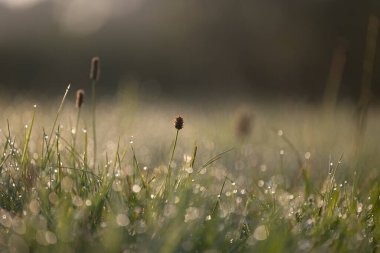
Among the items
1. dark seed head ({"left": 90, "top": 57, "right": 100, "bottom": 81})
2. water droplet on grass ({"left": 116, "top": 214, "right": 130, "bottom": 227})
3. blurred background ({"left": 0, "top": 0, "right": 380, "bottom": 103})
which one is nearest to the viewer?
water droplet on grass ({"left": 116, "top": 214, "right": 130, "bottom": 227})

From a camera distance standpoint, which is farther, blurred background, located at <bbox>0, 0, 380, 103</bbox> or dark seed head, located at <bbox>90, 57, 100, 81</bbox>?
blurred background, located at <bbox>0, 0, 380, 103</bbox>

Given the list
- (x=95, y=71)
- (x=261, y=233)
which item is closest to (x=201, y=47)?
(x=95, y=71)

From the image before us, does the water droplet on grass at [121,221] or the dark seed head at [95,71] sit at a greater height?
the dark seed head at [95,71]

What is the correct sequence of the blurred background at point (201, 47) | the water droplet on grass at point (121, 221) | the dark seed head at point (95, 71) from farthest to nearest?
the blurred background at point (201, 47), the dark seed head at point (95, 71), the water droplet on grass at point (121, 221)

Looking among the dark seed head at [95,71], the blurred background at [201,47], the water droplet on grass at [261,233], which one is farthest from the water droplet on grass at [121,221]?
the blurred background at [201,47]

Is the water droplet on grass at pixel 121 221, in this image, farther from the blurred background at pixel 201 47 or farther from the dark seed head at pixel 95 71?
the blurred background at pixel 201 47

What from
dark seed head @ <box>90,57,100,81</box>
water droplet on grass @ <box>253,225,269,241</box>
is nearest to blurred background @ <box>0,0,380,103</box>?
dark seed head @ <box>90,57,100,81</box>

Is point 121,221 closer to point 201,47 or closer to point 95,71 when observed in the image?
point 95,71

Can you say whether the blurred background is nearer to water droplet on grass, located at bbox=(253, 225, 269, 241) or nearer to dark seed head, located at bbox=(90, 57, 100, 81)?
dark seed head, located at bbox=(90, 57, 100, 81)

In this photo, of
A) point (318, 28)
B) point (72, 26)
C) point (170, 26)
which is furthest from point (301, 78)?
point (72, 26)

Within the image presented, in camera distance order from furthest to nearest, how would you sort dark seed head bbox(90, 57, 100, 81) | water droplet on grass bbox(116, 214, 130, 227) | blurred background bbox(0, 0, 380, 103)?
blurred background bbox(0, 0, 380, 103) → dark seed head bbox(90, 57, 100, 81) → water droplet on grass bbox(116, 214, 130, 227)
